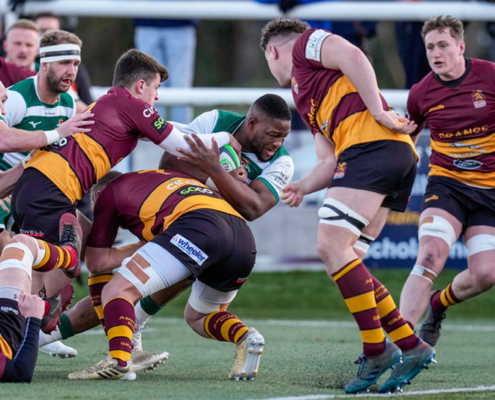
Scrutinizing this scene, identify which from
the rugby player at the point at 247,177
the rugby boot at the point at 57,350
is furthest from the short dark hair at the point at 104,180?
the rugby boot at the point at 57,350

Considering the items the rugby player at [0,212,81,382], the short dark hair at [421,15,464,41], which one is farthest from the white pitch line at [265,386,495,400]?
the short dark hair at [421,15,464,41]

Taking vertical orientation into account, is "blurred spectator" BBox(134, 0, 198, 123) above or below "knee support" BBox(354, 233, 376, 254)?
above

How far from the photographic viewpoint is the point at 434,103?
615cm

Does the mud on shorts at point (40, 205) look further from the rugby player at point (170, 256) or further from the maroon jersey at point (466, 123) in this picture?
the maroon jersey at point (466, 123)

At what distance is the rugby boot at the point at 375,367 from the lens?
169 inches

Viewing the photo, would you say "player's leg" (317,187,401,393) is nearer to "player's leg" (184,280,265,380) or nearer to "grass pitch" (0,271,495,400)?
"grass pitch" (0,271,495,400)

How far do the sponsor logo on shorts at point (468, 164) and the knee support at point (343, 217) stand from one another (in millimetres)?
1893

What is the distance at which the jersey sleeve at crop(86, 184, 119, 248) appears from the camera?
4914mm

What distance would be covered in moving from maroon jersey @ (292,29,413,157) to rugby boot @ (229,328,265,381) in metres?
1.13

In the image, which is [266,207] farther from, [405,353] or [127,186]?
[405,353]

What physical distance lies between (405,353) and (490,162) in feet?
7.00

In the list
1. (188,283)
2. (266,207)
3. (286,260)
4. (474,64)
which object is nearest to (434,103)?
(474,64)

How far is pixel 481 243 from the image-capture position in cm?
591

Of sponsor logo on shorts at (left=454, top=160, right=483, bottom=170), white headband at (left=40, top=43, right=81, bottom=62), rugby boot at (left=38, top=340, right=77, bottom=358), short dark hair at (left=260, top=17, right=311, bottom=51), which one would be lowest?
rugby boot at (left=38, top=340, right=77, bottom=358)
